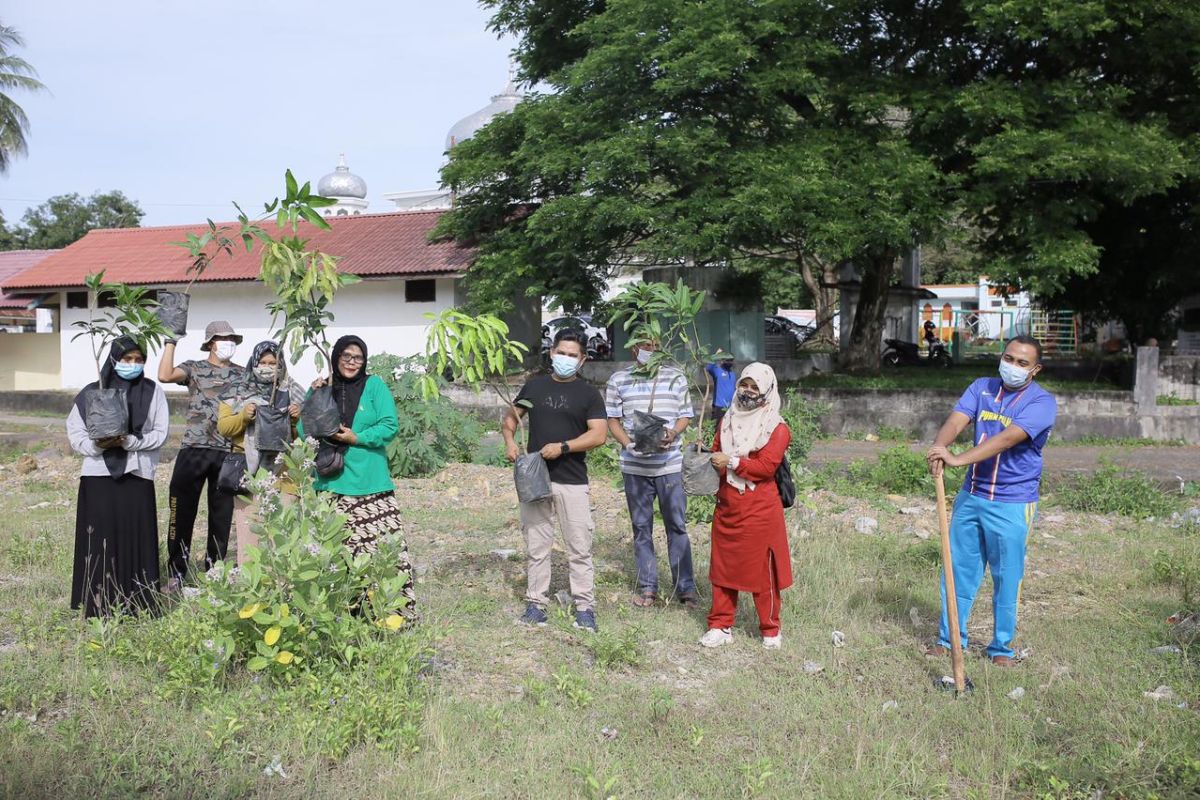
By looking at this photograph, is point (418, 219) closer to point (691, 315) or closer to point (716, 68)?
point (716, 68)

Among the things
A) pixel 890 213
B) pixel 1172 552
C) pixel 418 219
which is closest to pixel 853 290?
pixel 418 219

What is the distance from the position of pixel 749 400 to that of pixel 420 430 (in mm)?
7527

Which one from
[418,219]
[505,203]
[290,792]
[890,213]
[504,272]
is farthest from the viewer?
[418,219]

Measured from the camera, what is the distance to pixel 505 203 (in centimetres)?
1920

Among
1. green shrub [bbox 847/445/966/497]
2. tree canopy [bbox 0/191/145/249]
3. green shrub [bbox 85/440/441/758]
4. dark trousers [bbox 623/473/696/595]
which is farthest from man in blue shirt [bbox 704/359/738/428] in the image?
tree canopy [bbox 0/191/145/249]

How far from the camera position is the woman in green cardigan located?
5.55 meters

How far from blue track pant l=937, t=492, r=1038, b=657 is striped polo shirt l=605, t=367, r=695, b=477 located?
1.78 metres

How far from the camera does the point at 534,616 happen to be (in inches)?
247

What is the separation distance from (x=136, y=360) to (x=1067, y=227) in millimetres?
13062

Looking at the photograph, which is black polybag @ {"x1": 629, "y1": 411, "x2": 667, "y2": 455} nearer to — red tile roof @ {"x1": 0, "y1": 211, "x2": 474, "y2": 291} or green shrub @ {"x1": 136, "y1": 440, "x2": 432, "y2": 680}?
green shrub @ {"x1": 136, "y1": 440, "x2": 432, "y2": 680}

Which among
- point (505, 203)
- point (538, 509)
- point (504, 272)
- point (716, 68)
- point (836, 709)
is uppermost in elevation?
point (716, 68)

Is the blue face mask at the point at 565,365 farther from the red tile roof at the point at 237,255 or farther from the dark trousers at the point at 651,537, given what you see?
the red tile roof at the point at 237,255

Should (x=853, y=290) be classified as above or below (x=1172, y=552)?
above

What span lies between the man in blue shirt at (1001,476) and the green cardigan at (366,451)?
2729 mm
